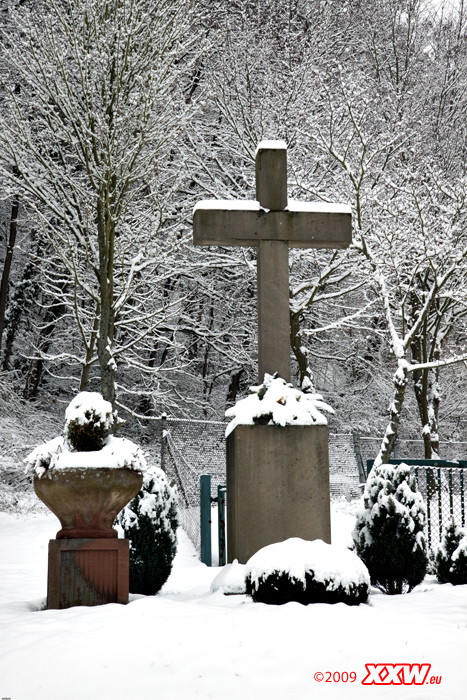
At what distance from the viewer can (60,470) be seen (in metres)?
5.22

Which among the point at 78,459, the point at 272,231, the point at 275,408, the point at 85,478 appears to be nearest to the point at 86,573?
the point at 85,478

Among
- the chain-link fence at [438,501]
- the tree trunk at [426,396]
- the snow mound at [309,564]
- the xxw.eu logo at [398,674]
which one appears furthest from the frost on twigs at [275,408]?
the tree trunk at [426,396]

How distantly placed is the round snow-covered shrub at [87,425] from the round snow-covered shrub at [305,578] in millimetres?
1638

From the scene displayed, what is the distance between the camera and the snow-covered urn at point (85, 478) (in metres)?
5.23

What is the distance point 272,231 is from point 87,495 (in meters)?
3.22

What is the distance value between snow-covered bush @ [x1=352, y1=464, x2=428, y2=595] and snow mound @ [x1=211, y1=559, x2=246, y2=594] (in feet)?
4.71

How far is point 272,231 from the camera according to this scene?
272 inches

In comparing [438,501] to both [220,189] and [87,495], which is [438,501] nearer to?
[87,495]

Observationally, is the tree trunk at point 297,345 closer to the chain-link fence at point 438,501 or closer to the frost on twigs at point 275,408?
the chain-link fence at point 438,501

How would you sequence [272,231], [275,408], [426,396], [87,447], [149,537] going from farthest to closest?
[426,396]
[272,231]
[149,537]
[275,408]
[87,447]

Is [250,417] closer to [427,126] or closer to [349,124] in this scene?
[349,124]

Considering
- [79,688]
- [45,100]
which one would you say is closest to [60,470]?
[79,688]

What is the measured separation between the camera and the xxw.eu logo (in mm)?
3516

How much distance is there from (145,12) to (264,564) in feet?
33.5
